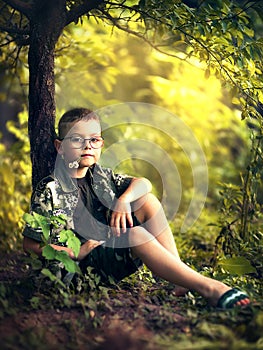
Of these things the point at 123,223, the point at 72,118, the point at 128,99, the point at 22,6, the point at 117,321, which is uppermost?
the point at 128,99

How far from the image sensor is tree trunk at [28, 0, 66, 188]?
3322 mm

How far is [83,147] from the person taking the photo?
3154 mm

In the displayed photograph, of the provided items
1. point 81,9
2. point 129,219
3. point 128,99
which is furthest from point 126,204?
point 128,99

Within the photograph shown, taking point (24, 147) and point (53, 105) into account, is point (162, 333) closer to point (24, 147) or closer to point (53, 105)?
point (53, 105)

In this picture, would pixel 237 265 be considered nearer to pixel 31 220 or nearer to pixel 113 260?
pixel 113 260

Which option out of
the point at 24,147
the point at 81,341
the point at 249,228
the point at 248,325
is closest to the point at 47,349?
the point at 81,341

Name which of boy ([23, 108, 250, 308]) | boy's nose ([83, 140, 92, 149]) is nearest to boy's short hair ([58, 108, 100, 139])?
boy ([23, 108, 250, 308])

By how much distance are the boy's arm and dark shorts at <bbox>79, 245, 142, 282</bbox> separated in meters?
0.10

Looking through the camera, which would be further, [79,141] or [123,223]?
[79,141]

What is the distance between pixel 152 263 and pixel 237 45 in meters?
1.47

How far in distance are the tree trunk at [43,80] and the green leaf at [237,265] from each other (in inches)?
45.9

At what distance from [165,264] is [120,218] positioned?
338mm

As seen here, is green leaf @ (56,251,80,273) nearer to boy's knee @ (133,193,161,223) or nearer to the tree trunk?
boy's knee @ (133,193,161,223)

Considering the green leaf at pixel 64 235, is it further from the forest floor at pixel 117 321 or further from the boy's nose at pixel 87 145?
the boy's nose at pixel 87 145
